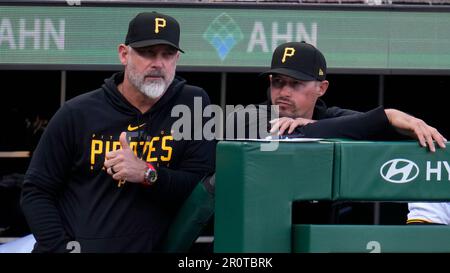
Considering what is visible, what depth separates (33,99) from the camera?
7684mm

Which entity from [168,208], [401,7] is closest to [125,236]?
[168,208]

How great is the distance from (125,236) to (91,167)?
0.30 metres

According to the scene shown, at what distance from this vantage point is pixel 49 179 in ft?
11.5

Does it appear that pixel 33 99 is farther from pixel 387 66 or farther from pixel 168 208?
pixel 168 208

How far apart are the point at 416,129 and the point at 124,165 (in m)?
1.05

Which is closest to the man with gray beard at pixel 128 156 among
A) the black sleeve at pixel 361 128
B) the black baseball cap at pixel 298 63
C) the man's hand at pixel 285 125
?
the man's hand at pixel 285 125

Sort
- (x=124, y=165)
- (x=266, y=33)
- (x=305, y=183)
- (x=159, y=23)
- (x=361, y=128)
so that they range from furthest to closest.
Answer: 1. (x=266, y=33)
2. (x=159, y=23)
3. (x=124, y=165)
4. (x=361, y=128)
5. (x=305, y=183)

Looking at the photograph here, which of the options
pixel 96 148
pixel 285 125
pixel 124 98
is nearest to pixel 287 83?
pixel 285 125

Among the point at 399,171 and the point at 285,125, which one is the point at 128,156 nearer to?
the point at 285,125

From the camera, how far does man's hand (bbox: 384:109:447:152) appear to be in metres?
2.92

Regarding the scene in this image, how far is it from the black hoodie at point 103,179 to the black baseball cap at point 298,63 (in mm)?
517

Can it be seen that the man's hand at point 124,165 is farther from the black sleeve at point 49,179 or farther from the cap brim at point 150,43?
the cap brim at point 150,43

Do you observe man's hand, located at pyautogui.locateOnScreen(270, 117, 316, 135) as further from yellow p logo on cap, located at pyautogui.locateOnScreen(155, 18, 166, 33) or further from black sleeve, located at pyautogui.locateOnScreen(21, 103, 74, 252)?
black sleeve, located at pyautogui.locateOnScreen(21, 103, 74, 252)
